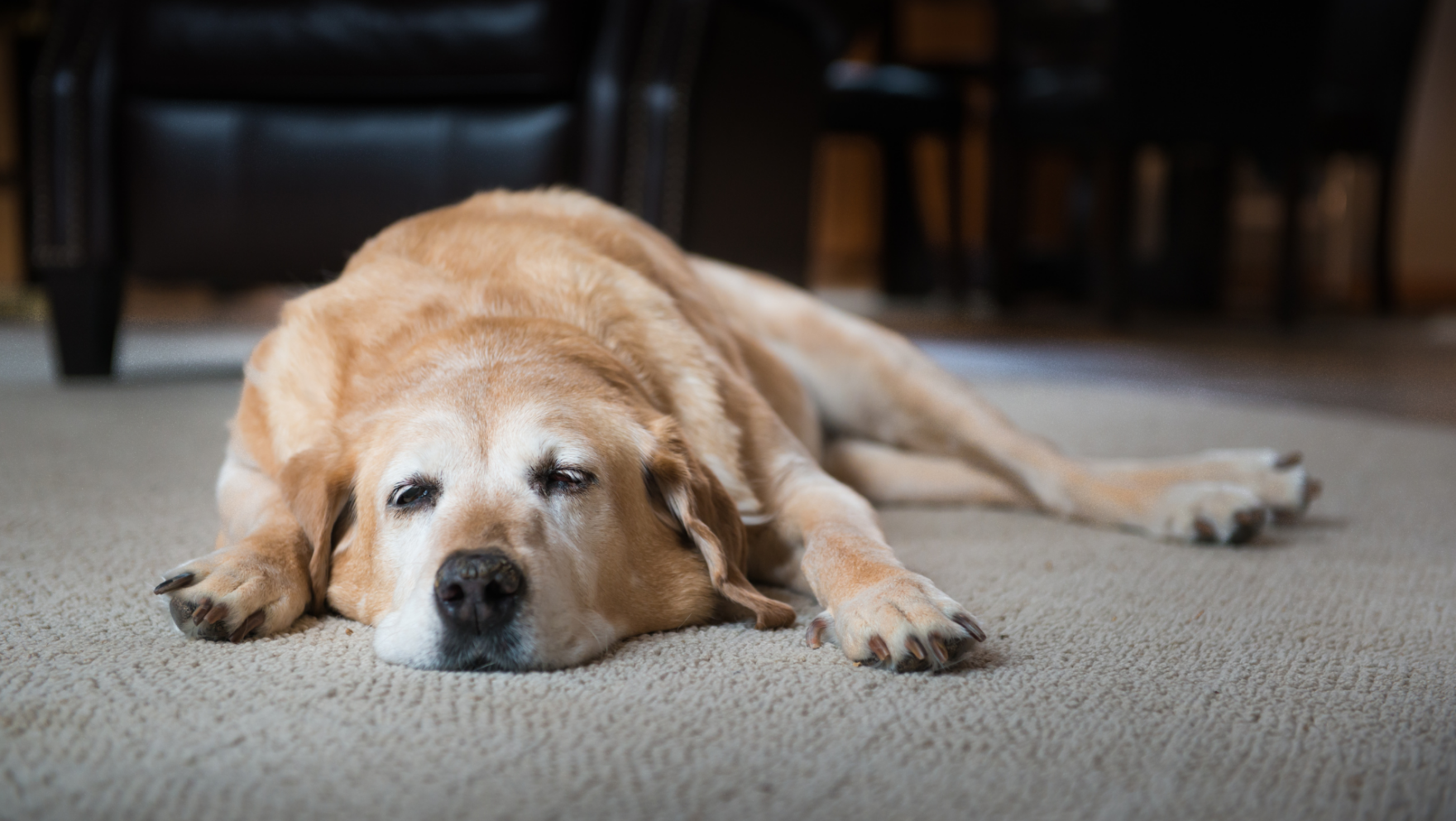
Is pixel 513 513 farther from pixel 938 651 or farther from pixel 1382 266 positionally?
pixel 1382 266

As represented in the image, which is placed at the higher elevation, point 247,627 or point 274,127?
point 274,127

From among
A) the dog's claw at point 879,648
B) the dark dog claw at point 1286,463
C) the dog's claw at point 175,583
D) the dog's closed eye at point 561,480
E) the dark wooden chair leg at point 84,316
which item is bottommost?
the dark wooden chair leg at point 84,316

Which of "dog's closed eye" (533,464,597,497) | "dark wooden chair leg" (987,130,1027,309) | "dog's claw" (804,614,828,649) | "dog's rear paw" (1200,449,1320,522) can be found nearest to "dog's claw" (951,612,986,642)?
"dog's claw" (804,614,828,649)

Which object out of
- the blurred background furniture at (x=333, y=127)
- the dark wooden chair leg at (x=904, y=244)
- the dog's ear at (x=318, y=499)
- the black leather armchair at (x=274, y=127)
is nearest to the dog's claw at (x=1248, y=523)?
the dog's ear at (x=318, y=499)

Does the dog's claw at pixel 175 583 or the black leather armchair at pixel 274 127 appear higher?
the black leather armchair at pixel 274 127

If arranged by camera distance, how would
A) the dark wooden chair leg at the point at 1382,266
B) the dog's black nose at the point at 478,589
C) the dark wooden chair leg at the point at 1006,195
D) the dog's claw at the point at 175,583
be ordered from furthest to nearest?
the dark wooden chair leg at the point at 1382,266
the dark wooden chair leg at the point at 1006,195
the dog's claw at the point at 175,583
the dog's black nose at the point at 478,589

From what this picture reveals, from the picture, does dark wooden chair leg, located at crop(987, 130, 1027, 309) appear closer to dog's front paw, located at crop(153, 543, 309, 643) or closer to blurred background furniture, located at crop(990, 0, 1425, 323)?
blurred background furniture, located at crop(990, 0, 1425, 323)

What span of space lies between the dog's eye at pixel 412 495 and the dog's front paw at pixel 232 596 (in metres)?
0.16

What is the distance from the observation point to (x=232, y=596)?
1188 mm

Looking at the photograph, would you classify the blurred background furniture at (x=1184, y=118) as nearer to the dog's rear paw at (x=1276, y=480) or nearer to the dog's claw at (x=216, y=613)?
the dog's rear paw at (x=1276, y=480)

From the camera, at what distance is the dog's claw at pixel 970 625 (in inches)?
44.6

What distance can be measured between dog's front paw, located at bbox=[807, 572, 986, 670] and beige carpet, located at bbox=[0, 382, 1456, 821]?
2cm

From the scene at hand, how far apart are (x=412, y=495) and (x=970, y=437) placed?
1.13 meters

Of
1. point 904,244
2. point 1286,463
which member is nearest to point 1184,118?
point 904,244
